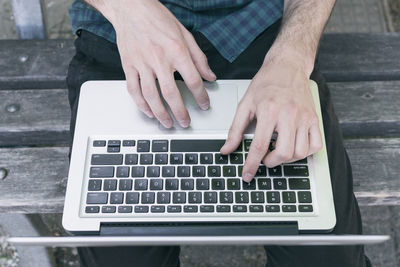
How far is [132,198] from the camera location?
93cm

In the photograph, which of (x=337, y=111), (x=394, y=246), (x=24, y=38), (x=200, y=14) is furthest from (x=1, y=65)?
(x=394, y=246)

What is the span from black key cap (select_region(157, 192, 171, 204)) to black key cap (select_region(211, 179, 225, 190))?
0.33 ft

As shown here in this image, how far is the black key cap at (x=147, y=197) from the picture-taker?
93cm

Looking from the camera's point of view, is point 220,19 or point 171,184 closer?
point 171,184

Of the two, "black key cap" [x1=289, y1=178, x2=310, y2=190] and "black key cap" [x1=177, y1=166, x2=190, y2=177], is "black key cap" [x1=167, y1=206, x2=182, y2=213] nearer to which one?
"black key cap" [x1=177, y1=166, x2=190, y2=177]

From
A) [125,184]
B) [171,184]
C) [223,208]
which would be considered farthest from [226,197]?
[125,184]

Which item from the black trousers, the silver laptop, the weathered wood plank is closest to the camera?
the silver laptop

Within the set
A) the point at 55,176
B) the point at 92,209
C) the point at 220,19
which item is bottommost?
the point at 55,176

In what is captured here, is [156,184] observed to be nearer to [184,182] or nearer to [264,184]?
[184,182]

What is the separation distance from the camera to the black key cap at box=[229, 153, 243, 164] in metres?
0.98

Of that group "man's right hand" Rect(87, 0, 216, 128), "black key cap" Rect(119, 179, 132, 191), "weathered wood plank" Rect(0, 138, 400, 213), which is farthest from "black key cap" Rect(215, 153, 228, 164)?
"weathered wood plank" Rect(0, 138, 400, 213)

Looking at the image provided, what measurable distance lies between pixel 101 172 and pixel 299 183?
447 mm

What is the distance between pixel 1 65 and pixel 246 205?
3.07 ft

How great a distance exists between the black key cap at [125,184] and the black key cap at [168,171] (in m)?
0.08
